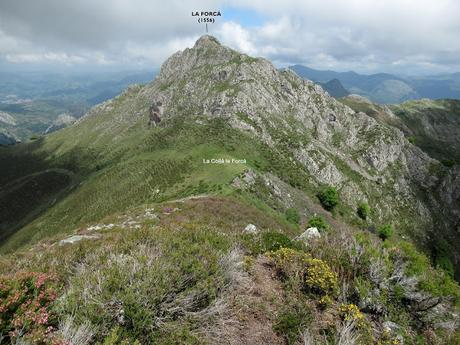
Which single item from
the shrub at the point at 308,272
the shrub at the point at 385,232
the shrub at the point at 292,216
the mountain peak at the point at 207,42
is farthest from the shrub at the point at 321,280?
the mountain peak at the point at 207,42

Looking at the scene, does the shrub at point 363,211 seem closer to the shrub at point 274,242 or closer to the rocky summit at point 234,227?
the rocky summit at point 234,227

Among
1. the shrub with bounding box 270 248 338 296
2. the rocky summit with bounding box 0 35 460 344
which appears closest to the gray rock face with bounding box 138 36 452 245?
the rocky summit with bounding box 0 35 460 344

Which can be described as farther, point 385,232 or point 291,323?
point 385,232

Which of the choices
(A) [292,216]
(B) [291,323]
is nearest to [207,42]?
(A) [292,216]

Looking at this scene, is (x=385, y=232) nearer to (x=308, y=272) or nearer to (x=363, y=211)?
(x=363, y=211)

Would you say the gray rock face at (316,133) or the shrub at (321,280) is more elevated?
the shrub at (321,280)

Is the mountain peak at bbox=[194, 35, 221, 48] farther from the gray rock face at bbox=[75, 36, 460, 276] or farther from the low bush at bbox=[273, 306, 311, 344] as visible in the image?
the low bush at bbox=[273, 306, 311, 344]
